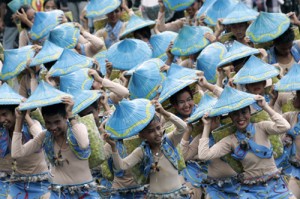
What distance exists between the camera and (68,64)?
13.6 m

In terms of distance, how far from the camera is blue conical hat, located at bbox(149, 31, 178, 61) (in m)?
15.2

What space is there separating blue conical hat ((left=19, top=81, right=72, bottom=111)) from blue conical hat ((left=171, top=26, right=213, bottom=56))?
348 centimetres

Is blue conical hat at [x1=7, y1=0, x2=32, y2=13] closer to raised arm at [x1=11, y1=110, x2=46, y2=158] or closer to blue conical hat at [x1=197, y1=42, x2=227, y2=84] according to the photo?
blue conical hat at [x1=197, y1=42, x2=227, y2=84]

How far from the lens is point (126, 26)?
53.0ft

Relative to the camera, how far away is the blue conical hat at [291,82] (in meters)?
11.9

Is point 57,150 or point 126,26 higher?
point 57,150

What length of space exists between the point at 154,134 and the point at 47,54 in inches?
121

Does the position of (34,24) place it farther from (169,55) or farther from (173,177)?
(173,177)

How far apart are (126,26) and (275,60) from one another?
276 centimetres

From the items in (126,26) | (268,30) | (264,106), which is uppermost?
(264,106)

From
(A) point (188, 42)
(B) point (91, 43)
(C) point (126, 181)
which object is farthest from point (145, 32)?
(C) point (126, 181)

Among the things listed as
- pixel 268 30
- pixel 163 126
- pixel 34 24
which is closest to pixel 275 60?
pixel 268 30

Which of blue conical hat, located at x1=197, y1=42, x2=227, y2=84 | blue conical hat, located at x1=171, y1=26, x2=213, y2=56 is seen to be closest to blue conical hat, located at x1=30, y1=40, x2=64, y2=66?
blue conical hat, located at x1=171, y1=26, x2=213, y2=56

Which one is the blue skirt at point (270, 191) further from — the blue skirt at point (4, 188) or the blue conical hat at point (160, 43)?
the blue conical hat at point (160, 43)
